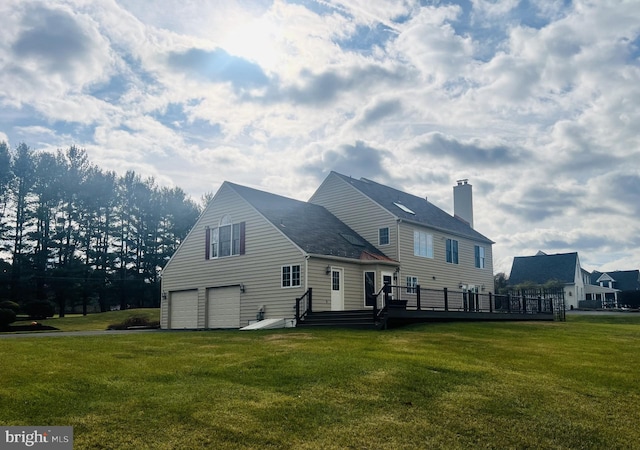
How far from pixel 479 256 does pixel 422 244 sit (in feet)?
25.3

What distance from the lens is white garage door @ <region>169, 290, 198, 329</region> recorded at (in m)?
28.1

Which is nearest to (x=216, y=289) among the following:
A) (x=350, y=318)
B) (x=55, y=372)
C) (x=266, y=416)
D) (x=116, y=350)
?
(x=350, y=318)

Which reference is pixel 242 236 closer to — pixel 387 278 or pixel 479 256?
pixel 387 278

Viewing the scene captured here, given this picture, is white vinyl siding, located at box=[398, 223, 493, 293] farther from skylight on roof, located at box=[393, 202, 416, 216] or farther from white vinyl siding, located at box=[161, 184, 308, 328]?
white vinyl siding, located at box=[161, 184, 308, 328]

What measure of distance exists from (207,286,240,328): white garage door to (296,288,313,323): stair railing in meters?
4.37

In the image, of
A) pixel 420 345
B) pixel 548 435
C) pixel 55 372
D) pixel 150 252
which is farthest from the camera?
pixel 150 252

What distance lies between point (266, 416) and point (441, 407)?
111 inches

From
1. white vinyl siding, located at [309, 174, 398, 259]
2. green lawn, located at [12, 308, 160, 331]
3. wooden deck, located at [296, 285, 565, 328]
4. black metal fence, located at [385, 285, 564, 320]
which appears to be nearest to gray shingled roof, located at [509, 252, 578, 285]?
black metal fence, located at [385, 285, 564, 320]

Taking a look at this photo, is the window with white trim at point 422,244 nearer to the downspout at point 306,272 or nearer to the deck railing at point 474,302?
the deck railing at point 474,302

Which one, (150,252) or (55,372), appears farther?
(150,252)

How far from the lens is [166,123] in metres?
20.3

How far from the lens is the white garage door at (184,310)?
28125 mm

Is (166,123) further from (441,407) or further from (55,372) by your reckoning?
(441,407)

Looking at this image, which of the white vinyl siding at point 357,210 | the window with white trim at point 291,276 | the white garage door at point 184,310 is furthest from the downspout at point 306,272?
the white garage door at point 184,310
